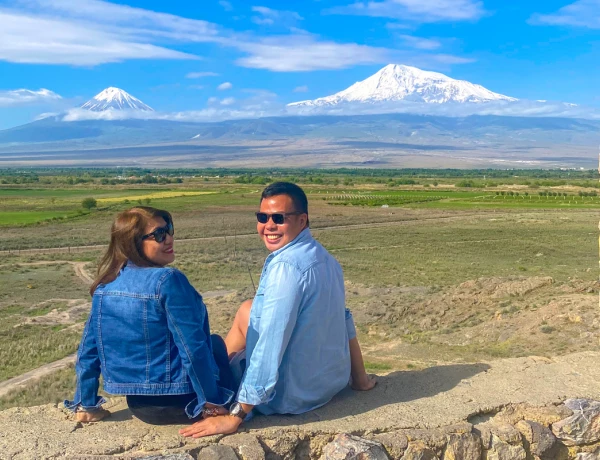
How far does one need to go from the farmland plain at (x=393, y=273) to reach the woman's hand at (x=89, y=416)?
629 centimetres

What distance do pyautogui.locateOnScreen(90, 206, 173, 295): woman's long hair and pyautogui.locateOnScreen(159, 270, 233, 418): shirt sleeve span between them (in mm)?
327

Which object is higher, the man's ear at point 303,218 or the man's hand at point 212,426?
the man's ear at point 303,218

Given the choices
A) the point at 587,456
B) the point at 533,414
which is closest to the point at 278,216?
the point at 533,414

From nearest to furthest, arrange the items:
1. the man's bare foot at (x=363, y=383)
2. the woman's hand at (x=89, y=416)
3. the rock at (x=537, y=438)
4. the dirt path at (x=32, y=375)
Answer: the woman's hand at (x=89, y=416)
the rock at (x=537, y=438)
the man's bare foot at (x=363, y=383)
the dirt path at (x=32, y=375)

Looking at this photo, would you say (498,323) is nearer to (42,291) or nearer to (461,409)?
(461,409)

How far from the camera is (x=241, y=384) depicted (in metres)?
4.35

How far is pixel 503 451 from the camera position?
4.79 m

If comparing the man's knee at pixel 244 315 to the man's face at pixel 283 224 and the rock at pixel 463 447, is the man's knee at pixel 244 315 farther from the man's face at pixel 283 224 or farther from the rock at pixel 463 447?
the rock at pixel 463 447

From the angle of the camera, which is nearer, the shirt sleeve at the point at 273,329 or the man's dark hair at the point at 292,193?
the shirt sleeve at the point at 273,329

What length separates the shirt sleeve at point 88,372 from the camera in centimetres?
434

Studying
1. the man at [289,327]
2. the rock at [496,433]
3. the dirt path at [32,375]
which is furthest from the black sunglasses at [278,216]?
the dirt path at [32,375]

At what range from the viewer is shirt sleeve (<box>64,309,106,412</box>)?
4.34 meters

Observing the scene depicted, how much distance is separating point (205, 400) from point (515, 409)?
2402 millimetres

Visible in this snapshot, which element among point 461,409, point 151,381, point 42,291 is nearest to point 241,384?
point 151,381
